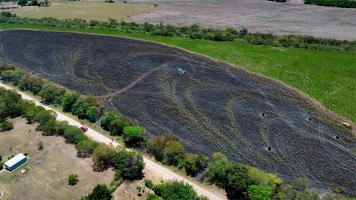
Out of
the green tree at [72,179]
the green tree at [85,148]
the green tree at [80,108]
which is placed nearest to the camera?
the green tree at [72,179]

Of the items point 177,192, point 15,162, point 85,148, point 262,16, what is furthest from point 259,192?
point 262,16

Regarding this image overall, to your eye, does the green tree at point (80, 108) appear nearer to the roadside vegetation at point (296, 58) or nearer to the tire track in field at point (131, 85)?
the tire track in field at point (131, 85)

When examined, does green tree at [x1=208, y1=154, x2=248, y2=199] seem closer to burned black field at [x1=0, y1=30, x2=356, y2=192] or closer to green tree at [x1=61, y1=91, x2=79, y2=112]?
burned black field at [x1=0, y1=30, x2=356, y2=192]

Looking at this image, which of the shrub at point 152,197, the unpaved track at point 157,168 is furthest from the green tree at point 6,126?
the shrub at point 152,197

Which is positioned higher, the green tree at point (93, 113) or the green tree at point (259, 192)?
the green tree at point (93, 113)

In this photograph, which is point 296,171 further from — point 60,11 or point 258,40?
point 60,11

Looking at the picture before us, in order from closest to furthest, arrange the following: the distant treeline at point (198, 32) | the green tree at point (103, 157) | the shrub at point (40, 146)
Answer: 1. the green tree at point (103, 157)
2. the shrub at point (40, 146)
3. the distant treeline at point (198, 32)

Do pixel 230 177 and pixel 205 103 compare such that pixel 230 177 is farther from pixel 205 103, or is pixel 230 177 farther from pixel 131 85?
pixel 131 85
